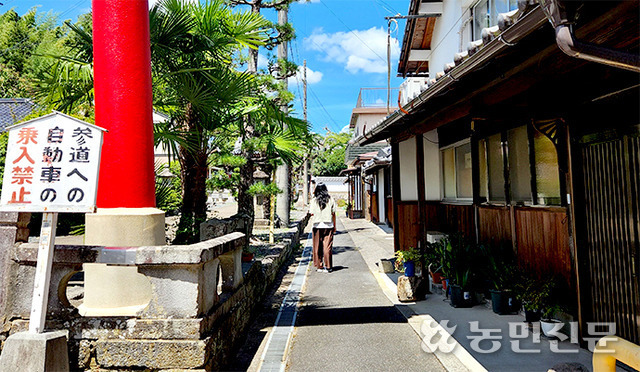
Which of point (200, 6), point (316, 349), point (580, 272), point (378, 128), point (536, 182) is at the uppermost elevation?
point (200, 6)

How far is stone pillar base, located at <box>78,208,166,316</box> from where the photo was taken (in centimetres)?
389

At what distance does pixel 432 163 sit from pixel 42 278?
8289 millimetres

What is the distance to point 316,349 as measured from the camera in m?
4.69

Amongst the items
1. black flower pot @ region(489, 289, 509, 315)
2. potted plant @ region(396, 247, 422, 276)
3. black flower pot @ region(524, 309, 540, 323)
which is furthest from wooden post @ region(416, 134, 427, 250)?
black flower pot @ region(524, 309, 540, 323)

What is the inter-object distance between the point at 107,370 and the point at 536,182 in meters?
5.63

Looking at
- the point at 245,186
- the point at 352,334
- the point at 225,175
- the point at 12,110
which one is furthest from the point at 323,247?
the point at 12,110

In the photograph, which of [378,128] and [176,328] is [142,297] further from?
[378,128]

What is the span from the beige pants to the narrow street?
1182 millimetres

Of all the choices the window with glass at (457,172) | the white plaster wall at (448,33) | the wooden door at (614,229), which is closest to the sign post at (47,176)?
the wooden door at (614,229)

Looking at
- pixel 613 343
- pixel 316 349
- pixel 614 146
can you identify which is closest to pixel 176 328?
pixel 316 349

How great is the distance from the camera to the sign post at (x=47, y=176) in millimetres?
3000

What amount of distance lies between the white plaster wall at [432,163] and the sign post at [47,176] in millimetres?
7821

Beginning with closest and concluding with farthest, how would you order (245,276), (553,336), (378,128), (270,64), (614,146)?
(614,146), (553,336), (245,276), (378,128), (270,64)

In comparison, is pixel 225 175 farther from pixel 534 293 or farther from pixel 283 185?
pixel 534 293
